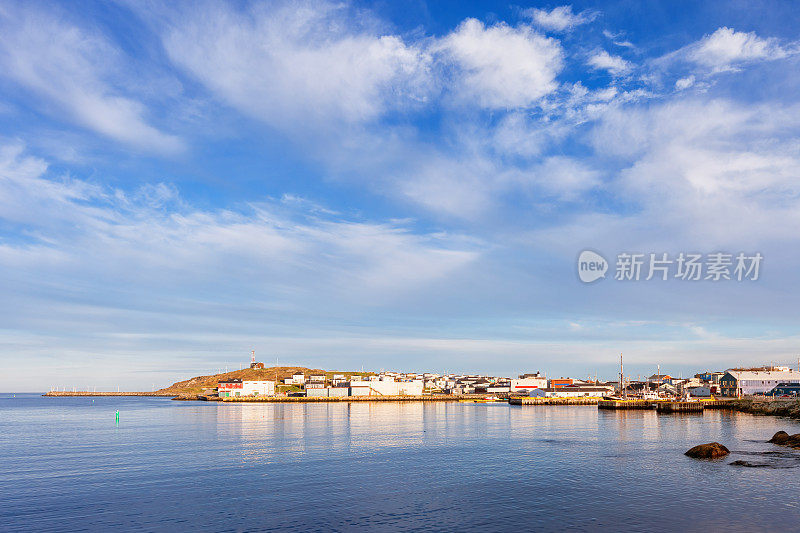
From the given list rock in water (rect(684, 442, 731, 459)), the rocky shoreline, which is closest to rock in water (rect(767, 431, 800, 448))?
rock in water (rect(684, 442, 731, 459))

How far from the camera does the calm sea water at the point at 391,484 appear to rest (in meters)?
35.2

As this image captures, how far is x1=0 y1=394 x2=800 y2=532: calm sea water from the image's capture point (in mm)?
35156

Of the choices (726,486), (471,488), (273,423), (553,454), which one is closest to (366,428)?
(273,423)

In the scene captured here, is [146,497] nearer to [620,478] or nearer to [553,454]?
[620,478]

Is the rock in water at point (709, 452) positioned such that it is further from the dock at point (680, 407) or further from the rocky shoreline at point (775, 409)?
the dock at point (680, 407)

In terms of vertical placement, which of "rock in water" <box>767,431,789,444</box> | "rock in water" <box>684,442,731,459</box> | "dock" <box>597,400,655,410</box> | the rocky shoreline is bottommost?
"dock" <box>597,400,655,410</box>

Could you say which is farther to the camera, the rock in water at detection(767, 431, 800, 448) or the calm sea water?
→ the rock in water at detection(767, 431, 800, 448)

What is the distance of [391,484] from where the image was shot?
151ft

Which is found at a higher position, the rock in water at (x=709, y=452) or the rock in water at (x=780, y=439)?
the rock in water at (x=709, y=452)

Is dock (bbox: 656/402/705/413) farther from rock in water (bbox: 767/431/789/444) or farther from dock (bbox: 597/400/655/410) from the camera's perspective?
rock in water (bbox: 767/431/789/444)

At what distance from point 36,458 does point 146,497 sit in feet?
106

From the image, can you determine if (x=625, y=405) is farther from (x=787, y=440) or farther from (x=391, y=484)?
(x=391, y=484)

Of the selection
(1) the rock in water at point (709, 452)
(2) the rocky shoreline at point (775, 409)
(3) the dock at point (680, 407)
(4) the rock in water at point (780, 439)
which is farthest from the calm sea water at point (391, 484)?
(3) the dock at point (680, 407)

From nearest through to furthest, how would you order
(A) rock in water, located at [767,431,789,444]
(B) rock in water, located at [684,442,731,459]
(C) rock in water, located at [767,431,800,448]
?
(B) rock in water, located at [684,442,731,459] < (C) rock in water, located at [767,431,800,448] < (A) rock in water, located at [767,431,789,444]
